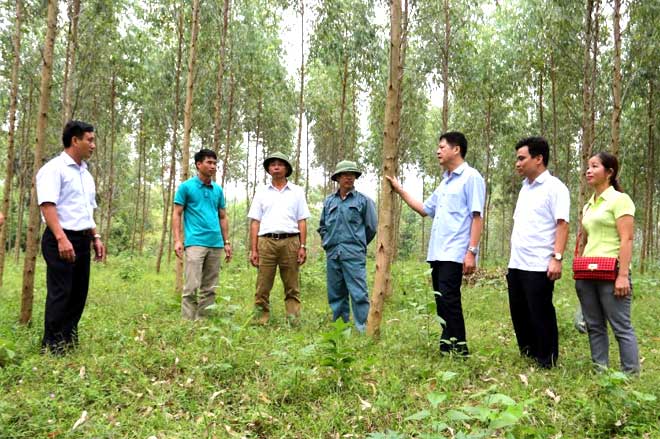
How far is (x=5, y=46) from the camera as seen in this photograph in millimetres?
9469

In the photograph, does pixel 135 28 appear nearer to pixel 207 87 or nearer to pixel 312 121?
pixel 207 87

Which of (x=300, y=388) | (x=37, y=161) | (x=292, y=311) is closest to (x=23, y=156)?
(x=37, y=161)

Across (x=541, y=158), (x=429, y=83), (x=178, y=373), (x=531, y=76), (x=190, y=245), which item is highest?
(x=531, y=76)

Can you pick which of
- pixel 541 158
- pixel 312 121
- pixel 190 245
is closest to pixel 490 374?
pixel 541 158

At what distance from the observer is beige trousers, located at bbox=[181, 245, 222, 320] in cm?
479

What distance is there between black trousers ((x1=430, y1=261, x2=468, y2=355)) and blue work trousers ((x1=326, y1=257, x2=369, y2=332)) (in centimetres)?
112

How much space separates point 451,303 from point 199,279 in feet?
8.37

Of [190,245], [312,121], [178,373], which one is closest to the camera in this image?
[178,373]

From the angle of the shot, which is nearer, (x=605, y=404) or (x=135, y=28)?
(x=605, y=404)

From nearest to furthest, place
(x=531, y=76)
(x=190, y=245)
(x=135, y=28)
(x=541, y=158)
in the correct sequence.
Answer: (x=541, y=158), (x=190, y=245), (x=135, y=28), (x=531, y=76)

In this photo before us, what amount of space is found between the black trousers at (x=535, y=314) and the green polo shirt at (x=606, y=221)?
40 cm

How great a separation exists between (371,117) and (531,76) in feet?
17.2

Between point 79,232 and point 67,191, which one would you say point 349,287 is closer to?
point 79,232

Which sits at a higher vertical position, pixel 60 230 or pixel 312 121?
pixel 312 121
